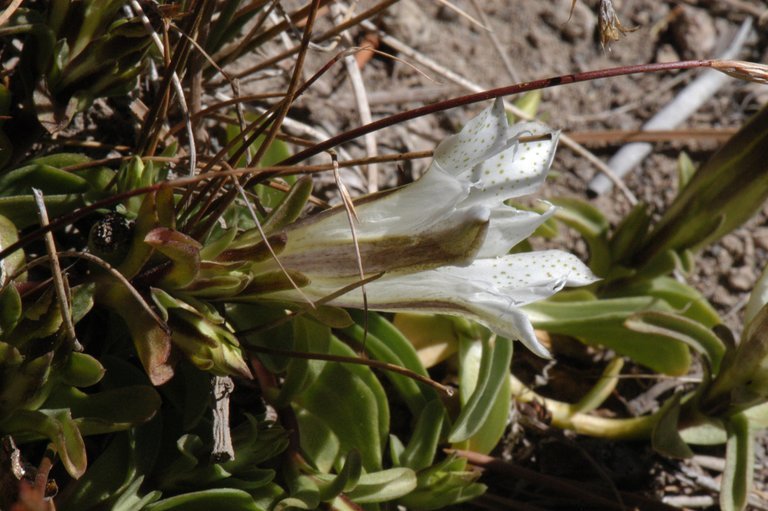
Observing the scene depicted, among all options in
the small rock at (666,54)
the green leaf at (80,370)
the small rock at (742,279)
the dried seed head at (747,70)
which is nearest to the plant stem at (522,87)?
the dried seed head at (747,70)

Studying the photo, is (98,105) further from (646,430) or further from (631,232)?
(646,430)

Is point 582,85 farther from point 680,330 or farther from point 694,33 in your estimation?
point 680,330

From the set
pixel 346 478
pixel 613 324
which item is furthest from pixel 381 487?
pixel 613 324

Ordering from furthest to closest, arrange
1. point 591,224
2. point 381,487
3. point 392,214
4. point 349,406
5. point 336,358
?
point 591,224 < point 349,406 < point 381,487 < point 336,358 < point 392,214

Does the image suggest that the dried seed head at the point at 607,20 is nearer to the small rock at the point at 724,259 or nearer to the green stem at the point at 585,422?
the green stem at the point at 585,422

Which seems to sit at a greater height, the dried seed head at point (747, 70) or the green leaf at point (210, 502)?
the dried seed head at point (747, 70)

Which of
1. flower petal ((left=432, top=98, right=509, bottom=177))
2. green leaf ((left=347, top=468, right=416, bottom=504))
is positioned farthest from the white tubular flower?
green leaf ((left=347, top=468, right=416, bottom=504))
